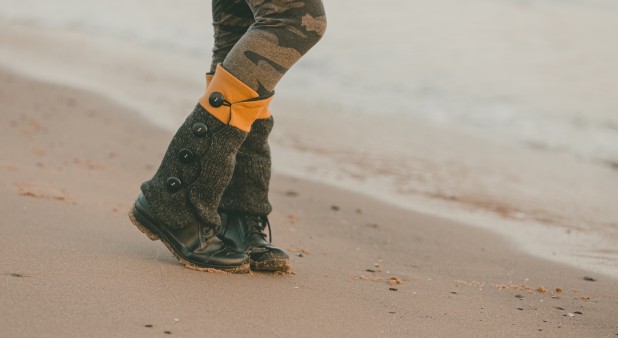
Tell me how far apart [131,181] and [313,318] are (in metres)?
2.25

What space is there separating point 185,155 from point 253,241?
1.43 feet

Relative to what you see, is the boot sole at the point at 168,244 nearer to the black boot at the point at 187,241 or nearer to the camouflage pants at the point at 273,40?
the black boot at the point at 187,241

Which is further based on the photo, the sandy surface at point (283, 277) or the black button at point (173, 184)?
the black button at point (173, 184)

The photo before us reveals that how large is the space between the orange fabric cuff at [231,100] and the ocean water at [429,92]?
1783 millimetres

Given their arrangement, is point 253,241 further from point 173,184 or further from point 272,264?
point 173,184

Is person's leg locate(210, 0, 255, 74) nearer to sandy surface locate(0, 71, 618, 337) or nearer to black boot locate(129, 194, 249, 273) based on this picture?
black boot locate(129, 194, 249, 273)

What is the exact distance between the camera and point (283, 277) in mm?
2768

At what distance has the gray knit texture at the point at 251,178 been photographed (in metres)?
2.84

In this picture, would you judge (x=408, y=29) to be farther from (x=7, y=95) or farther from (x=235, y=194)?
(x=235, y=194)

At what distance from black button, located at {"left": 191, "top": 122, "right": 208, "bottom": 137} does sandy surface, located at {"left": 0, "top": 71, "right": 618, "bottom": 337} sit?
42cm

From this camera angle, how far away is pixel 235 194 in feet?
9.44

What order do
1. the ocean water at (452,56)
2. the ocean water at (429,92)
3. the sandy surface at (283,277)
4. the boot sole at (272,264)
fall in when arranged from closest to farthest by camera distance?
1. the sandy surface at (283,277)
2. the boot sole at (272,264)
3. the ocean water at (429,92)
4. the ocean water at (452,56)

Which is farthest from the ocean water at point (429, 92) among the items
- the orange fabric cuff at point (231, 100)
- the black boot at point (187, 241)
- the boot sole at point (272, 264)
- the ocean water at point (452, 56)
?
the orange fabric cuff at point (231, 100)

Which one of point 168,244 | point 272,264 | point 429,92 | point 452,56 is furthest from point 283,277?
point 452,56
